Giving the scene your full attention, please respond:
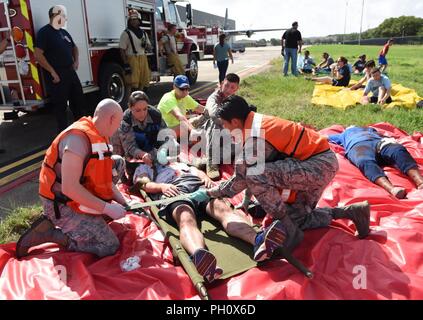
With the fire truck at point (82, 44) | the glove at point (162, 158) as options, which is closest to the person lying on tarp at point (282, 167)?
the glove at point (162, 158)

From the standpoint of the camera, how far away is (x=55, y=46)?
565cm

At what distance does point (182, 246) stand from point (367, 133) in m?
2.99

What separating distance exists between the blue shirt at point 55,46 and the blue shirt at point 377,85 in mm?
6584

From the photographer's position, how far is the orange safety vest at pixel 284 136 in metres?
2.86

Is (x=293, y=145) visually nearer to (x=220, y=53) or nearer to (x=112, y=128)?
(x=112, y=128)

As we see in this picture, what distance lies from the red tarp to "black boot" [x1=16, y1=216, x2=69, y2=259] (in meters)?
0.10

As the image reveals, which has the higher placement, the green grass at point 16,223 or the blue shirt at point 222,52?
the blue shirt at point 222,52

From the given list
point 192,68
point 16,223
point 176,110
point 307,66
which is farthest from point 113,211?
point 307,66

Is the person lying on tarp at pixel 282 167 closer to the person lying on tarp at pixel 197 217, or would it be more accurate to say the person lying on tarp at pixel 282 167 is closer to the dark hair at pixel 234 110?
the dark hair at pixel 234 110

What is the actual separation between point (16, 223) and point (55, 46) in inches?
126

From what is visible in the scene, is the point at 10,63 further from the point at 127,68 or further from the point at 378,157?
the point at 378,157

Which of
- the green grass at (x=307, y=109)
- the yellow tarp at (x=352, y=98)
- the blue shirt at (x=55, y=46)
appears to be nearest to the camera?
the blue shirt at (x=55, y=46)

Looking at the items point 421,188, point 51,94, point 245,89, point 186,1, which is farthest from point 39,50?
point 186,1

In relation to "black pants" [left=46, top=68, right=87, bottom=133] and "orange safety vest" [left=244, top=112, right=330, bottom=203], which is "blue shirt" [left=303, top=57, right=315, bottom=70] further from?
"orange safety vest" [left=244, top=112, right=330, bottom=203]
